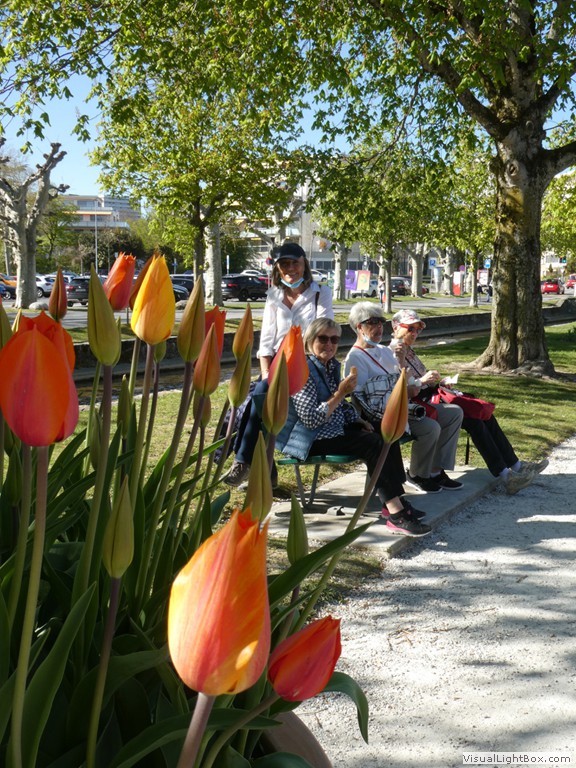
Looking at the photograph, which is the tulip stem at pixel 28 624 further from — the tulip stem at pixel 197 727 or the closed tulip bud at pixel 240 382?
the closed tulip bud at pixel 240 382

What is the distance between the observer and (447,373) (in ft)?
43.0

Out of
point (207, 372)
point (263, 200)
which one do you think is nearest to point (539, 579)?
point (207, 372)

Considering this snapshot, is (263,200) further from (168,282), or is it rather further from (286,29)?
(168,282)

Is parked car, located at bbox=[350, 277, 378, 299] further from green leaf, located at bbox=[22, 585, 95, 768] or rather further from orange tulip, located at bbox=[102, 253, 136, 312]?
green leaf, located at bbox=[22, 585, 95, 768]

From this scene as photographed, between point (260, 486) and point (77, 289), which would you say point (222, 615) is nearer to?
point (260, 486)

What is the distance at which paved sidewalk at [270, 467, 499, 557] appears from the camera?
5.09 meters

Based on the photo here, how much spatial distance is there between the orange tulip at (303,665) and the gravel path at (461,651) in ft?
6.80

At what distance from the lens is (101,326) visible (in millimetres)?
1165

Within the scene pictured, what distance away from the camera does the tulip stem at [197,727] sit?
78 centimetres

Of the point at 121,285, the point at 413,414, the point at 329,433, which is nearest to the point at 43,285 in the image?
the point at 413,414

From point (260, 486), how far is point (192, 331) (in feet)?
1.12

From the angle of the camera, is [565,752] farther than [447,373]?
No

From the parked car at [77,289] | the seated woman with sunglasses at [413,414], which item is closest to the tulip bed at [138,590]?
the seated woman with sunglasses at [413,414]

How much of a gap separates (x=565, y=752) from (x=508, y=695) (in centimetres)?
44
